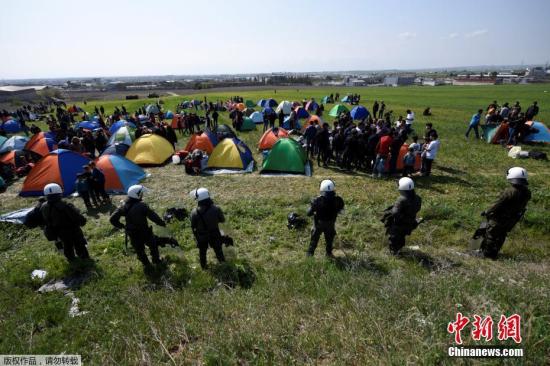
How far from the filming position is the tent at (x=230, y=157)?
13.6m

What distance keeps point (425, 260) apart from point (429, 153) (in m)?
6.15

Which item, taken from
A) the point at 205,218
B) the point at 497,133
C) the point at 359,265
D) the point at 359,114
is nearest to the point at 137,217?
the point at 205,218

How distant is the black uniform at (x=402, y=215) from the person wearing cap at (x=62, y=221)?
21.8 feet

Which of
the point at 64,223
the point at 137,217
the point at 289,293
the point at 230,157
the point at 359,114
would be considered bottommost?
the point at 289,293

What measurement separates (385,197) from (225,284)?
6554 millimetres

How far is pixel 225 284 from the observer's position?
566cm

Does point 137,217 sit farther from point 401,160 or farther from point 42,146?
point 42,146

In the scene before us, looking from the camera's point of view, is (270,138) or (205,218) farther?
Result: (270,138)

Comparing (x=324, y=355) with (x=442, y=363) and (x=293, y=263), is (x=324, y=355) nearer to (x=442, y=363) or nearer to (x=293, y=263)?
(x=442, y=363)

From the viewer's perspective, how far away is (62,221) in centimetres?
644

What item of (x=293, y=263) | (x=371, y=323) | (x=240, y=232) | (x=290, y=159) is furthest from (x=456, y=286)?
(x=290, y=159)

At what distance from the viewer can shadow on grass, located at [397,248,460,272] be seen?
6145 millimetres

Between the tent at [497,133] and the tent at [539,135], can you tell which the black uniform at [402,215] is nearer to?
the tent at [497,133]

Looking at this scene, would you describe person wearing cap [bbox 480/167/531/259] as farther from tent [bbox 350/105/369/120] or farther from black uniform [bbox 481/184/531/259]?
tent [bbox 350/105/369/120]
